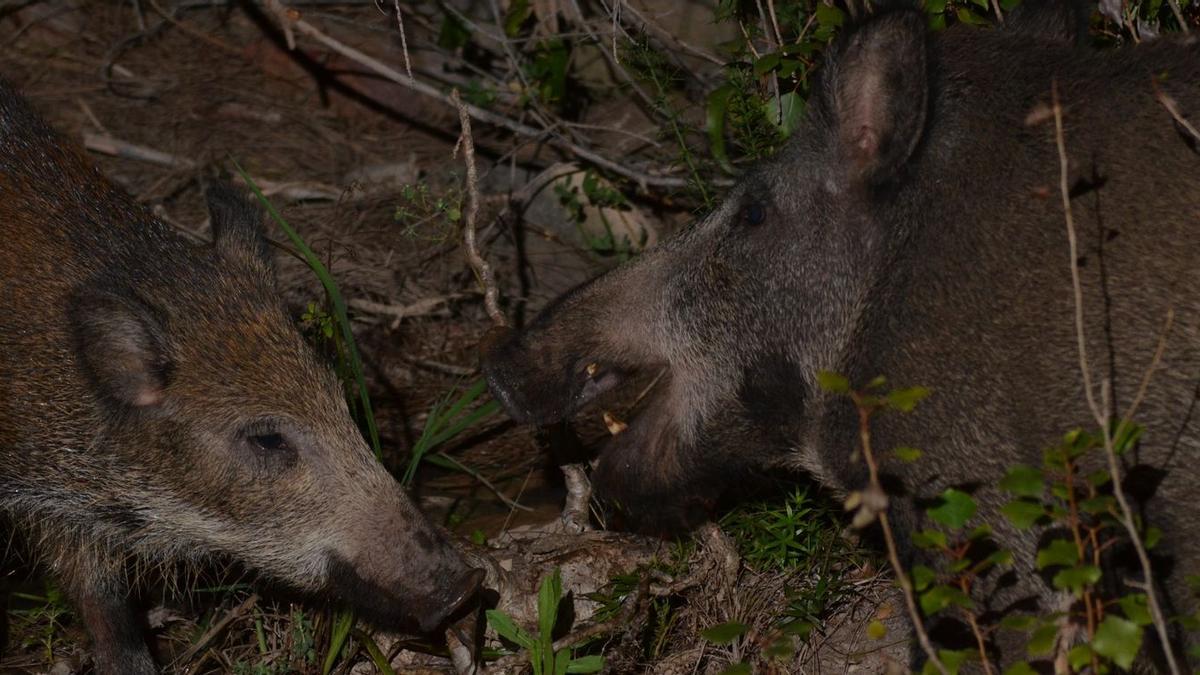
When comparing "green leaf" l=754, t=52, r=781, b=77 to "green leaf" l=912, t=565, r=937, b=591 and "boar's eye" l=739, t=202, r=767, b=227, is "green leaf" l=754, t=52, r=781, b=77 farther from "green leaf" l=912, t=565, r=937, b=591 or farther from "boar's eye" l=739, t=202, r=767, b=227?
"green leaf" l=912, t=565, r=937, b=591

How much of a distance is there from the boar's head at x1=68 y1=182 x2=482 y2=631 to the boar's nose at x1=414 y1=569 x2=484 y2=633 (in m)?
0.08

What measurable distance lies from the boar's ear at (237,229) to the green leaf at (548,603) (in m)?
1.42

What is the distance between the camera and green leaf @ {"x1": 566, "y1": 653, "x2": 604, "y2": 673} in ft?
11.3

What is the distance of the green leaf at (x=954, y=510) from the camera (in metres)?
2.58

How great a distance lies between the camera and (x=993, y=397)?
3.01m

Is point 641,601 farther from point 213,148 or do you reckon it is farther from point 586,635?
point 213,148

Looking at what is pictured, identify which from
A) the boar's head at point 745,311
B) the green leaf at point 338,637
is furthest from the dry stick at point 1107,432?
the green leaf at point 338,637

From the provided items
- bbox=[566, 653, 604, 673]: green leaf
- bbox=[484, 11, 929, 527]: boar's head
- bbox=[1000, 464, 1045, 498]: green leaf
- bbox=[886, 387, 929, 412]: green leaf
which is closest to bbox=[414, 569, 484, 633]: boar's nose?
bbox=[566, 653, 604, 673]: green leaf

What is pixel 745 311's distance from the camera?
3.45 metres

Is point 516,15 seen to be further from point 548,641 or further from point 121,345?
point 548,641

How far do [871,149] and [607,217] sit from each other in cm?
258

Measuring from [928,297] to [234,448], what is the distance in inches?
74.8

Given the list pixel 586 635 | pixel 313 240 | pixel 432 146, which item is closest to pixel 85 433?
pixel 586 635

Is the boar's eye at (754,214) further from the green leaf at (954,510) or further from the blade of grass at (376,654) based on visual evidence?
the blade of grass at (376,654)
